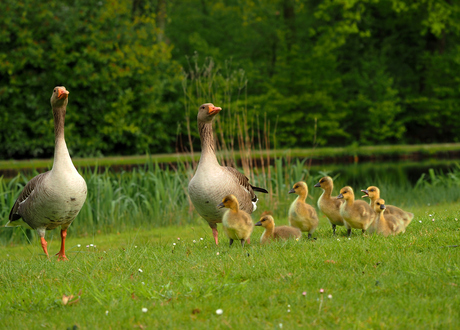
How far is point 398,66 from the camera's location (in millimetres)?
34750

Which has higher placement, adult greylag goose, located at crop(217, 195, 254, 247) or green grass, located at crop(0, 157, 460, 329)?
adult greylag goose, located at crop(217, 195, 254, 247)

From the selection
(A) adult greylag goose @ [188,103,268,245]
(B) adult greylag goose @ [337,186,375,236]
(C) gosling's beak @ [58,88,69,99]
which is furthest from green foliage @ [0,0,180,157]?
(B) adult greylag goose @ [337,186,375,236]

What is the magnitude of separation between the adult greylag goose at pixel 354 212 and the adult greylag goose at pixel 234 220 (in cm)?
119

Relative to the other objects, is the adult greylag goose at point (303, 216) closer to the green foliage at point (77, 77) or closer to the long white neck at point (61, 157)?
the long white neck at point (61, 157)

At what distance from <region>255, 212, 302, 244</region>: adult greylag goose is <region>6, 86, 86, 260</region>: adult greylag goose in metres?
2.52

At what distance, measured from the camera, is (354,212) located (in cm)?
603

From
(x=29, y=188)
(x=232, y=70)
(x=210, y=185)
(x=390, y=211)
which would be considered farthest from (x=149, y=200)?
(x=232, y=70)

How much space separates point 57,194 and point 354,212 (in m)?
3.83

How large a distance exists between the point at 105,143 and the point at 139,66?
3.97 meters

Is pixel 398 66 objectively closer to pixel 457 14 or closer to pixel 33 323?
pixel 457 14

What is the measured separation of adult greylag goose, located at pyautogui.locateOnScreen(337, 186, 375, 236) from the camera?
6.04 metres

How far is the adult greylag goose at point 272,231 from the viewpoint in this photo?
20.3 ft

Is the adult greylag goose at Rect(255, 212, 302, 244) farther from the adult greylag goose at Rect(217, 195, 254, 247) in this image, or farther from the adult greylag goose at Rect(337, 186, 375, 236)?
the adult greylag goose at Rect(337, 186, 375, 236)

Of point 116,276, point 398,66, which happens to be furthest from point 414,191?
point 398,66
